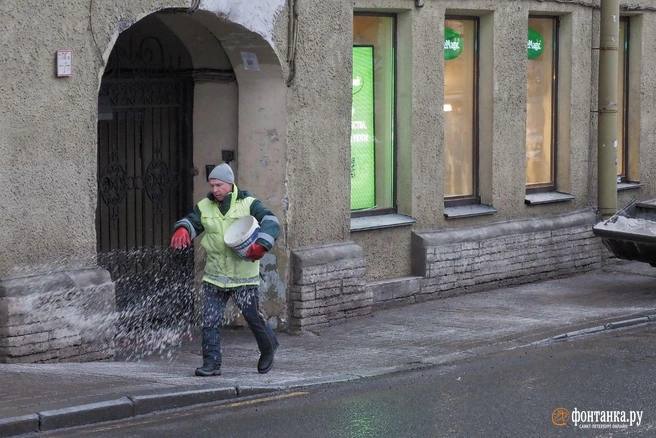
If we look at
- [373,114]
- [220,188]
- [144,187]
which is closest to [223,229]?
[220,188]

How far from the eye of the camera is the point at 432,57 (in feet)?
48.9

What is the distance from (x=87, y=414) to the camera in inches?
353

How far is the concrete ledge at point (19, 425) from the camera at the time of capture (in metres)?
8.50

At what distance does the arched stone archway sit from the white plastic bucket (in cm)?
278

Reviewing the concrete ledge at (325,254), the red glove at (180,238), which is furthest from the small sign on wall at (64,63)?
the concrete ledge at (325,254)

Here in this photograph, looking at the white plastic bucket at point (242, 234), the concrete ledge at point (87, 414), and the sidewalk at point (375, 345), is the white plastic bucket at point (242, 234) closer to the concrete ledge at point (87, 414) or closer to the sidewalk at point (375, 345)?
the sidewalk at point (375, 345)

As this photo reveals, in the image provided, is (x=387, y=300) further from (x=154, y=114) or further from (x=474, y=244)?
(x=154, y=114)

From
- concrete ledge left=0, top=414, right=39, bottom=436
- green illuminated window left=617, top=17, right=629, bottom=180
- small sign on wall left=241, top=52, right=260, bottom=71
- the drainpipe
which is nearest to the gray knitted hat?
concrete ledge left=0, top=414, right=39, bottom=436

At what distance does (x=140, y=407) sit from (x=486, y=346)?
392 cm

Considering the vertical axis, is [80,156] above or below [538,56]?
below

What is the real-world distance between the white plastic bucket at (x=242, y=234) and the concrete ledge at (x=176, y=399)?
3.46 feet

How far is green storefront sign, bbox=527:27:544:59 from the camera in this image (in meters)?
16.8

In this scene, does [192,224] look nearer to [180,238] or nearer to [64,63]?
[180,238]

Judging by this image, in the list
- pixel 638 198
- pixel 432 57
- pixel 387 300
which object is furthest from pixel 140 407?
pixel 638 198
